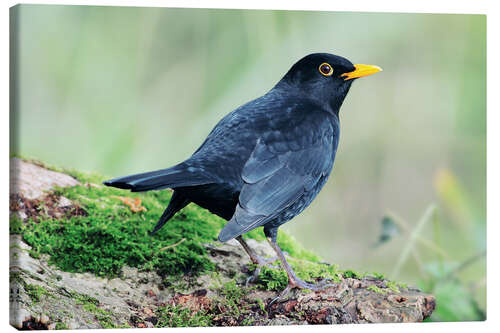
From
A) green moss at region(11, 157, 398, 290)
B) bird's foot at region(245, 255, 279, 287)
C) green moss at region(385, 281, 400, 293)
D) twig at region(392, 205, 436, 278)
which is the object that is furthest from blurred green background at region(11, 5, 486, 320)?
green moss at region(385, 281, 400, 293)

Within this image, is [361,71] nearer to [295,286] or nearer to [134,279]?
[295,286]

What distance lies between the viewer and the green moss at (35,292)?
4359mm

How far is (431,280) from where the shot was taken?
568 cm

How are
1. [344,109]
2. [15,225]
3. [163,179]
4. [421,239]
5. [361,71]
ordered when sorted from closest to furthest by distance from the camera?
[163,179]
[15,225]
[361,71]
[421,239]
[344,109]

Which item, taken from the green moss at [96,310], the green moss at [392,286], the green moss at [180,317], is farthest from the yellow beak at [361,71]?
the green moss at [96,310]

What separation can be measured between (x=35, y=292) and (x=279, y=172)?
187 centimetres

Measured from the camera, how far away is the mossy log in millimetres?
4434

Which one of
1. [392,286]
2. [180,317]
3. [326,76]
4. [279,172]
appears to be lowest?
[180,317]

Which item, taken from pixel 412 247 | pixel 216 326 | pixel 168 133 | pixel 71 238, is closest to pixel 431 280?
pixel 412 247

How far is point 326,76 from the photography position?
16.9 feet

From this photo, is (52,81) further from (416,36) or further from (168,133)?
(416,36)

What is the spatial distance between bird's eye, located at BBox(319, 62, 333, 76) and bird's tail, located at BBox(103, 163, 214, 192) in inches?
59.6

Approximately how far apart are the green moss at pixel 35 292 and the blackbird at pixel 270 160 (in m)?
0.92

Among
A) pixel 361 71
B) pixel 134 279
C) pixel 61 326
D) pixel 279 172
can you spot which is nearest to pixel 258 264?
pixel 279 172
